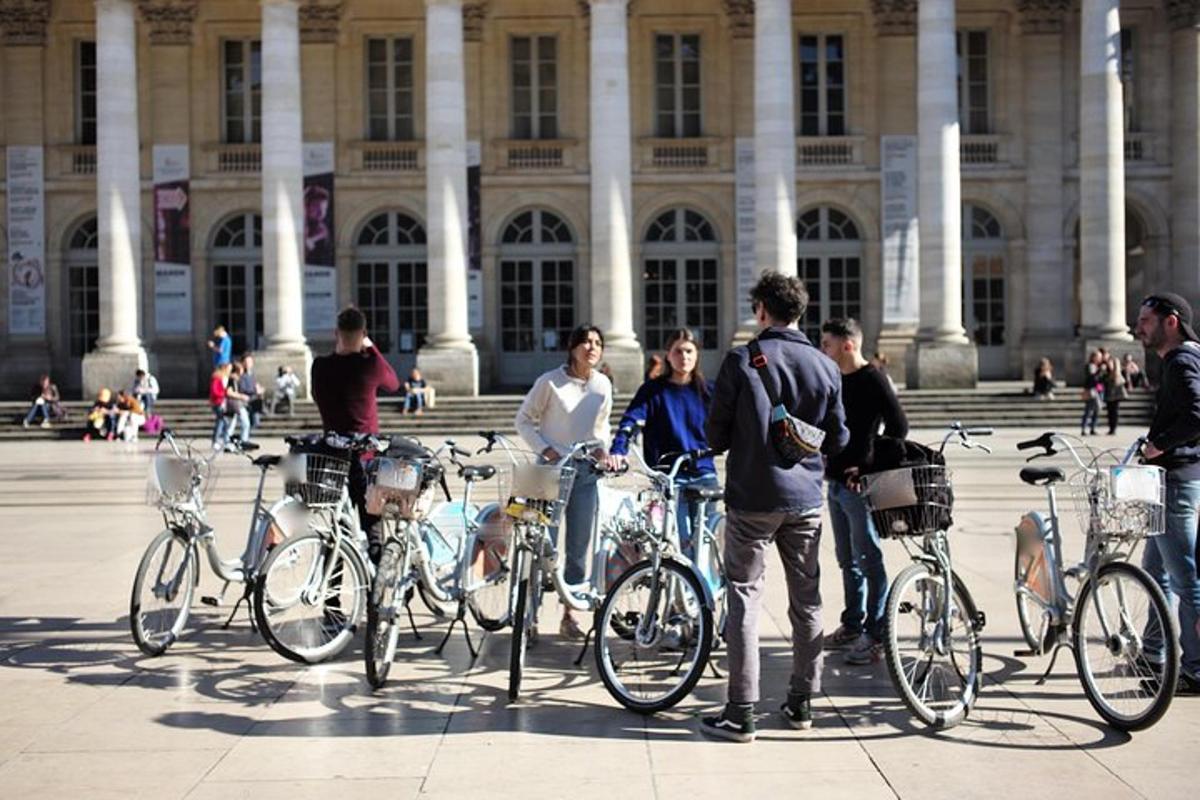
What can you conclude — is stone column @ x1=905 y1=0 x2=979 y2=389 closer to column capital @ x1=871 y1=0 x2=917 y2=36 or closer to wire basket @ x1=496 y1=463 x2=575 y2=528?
column capital @ x1=871 y1=0 x2=917 y2=36

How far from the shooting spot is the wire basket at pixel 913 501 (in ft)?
23.8

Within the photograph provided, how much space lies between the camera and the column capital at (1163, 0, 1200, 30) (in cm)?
3556

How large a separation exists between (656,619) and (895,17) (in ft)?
101

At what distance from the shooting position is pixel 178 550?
353 inches

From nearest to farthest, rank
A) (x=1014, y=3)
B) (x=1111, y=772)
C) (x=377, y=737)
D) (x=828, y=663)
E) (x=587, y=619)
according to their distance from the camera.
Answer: (x=1111, y=772), (x=377, y=737), (x=828, y=663), (x=587, y=619), (x=1014, y=3)

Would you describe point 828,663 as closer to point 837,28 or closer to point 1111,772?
point 1111,772

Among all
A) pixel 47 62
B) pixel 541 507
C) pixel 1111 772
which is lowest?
Answer: pixel 1111 772

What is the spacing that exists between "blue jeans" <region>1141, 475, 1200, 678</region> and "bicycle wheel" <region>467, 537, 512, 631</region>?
11.0 ft

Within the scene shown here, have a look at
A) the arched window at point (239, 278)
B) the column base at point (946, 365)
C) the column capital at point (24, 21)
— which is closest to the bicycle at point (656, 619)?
the column base at point (946, 365)

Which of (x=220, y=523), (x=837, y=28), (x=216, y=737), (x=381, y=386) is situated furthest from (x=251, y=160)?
(x=216, y=737)

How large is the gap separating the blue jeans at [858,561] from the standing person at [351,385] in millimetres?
2727

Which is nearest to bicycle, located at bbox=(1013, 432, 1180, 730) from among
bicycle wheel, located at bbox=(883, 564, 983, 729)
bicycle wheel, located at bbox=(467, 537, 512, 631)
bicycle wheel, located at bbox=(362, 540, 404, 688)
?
bicycle wheel, located at bbox=(883, 564, 983, 729)

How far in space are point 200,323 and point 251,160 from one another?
393cm

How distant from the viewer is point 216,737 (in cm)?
706
